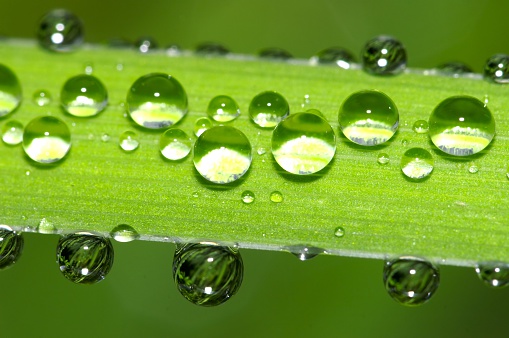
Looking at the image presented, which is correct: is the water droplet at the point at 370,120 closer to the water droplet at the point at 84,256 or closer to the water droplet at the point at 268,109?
the water droplet at the point at 268,109

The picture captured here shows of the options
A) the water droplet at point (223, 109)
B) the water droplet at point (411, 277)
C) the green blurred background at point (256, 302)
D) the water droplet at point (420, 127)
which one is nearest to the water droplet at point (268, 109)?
the water droplet at point (223, 109)

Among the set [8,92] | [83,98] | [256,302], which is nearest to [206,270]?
[83,98]

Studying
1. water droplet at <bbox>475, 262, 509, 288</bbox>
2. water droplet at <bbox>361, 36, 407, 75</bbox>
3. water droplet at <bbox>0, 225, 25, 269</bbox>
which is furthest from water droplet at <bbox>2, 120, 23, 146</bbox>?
water droplet at <bbox>475, 262, 509, 288</bbox>

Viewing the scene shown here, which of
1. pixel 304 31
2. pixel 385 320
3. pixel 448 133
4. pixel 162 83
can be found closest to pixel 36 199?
pixel 162 83

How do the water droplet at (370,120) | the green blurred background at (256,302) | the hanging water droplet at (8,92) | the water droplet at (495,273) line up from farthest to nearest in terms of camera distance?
the green blurred background at (256,302), the hanging water droplet at (8,92), the water droplet at (370,120), the water droplet at (495,273)

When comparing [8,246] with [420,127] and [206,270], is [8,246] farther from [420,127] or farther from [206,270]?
[420,127]

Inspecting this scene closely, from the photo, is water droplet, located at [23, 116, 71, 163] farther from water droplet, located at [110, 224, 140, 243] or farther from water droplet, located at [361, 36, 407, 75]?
water droplet, located at [361, 36, 407, 75]
